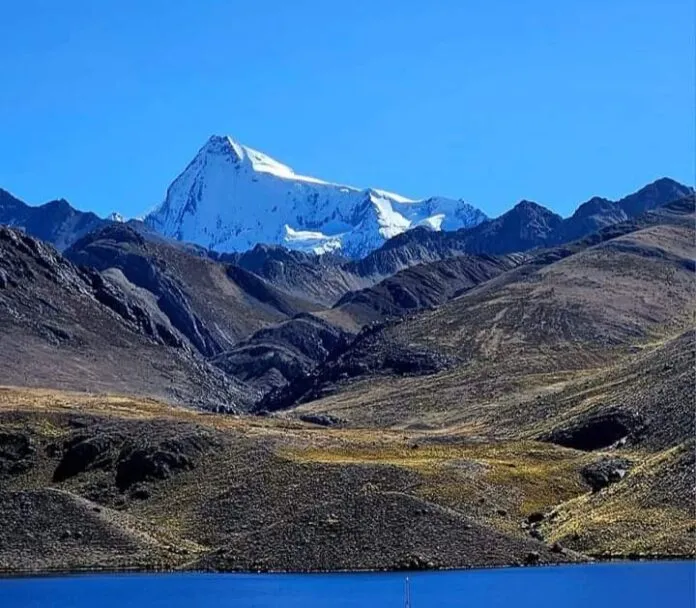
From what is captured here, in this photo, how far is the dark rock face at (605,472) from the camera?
13938 centimetres

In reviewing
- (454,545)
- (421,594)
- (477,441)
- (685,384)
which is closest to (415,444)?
(477,441)

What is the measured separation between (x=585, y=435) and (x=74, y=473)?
65376 mm

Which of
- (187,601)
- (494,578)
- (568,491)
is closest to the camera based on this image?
(187,601)

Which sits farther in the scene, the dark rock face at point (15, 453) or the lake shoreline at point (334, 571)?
the dark rock face at point (15, 453)

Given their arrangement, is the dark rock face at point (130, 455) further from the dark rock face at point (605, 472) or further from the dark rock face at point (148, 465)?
the dark rock face at point (605, 472)

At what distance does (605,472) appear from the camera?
142000mm

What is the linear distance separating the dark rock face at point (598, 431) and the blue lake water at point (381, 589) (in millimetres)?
61838

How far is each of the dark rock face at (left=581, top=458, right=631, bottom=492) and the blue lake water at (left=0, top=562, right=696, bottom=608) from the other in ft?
109

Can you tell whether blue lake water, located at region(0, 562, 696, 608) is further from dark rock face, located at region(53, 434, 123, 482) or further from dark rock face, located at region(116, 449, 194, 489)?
dark rock face, located at region(53, 434, 123, 482)

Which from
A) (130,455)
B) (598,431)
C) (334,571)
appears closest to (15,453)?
(130,455)

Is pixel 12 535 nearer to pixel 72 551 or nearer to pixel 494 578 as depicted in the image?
pixel 72 551

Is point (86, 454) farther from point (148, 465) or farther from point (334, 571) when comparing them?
point (334, 571)

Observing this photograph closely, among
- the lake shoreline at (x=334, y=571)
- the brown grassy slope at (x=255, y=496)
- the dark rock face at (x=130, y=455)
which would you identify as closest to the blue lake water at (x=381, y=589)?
the lake shoreline at (x=334, y=571)

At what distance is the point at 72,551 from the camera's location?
116312mm
